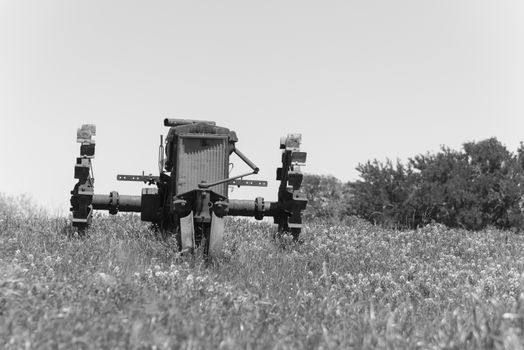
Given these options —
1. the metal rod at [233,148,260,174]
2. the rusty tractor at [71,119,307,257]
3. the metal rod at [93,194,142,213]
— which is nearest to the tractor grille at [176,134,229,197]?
the rusty tractor at [71,119,307,257]

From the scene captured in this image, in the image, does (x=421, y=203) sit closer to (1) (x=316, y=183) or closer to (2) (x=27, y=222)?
(2) (x=27, y=222)

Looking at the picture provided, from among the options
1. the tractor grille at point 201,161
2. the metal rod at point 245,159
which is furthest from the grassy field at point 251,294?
the metal rod at point 245,159

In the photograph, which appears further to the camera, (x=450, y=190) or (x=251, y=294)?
(x=450, y=190)

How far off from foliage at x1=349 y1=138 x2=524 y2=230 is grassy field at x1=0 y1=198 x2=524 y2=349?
1021 cm

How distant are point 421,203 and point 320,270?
14.7m

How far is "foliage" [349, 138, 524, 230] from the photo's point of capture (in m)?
26.2

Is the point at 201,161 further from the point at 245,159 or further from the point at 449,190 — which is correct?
the point at 449,190

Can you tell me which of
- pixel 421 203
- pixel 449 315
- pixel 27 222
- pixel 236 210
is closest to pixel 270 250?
pixel 236 210

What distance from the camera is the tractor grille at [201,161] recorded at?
12.7 m

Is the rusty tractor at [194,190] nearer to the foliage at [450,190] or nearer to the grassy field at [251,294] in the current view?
the grassy field at [251,294]

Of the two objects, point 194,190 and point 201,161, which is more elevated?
point 201,161

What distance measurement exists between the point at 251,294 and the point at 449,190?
19941 millimetres

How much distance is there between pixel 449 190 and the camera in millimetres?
26438

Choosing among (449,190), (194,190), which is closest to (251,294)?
(194,190)
